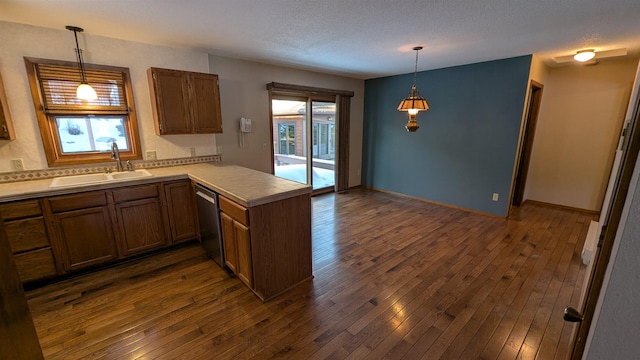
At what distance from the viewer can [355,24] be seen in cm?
241

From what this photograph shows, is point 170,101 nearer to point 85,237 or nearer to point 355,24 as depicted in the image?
point 85,237

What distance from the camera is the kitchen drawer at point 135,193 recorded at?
2.58 m

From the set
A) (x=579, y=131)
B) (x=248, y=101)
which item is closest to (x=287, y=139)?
(x=248, y=101)

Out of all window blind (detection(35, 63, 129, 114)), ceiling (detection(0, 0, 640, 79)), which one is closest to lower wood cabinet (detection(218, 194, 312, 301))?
ceiling (detection(0, 0, 640, 79))

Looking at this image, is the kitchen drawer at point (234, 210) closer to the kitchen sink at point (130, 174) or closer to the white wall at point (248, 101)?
the kitchen sink at point (130, 174)

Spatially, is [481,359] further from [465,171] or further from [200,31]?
[200,31]

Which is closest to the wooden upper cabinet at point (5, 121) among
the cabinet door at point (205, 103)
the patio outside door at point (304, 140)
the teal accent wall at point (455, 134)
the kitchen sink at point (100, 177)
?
the kitchen sink at point (100, 177)

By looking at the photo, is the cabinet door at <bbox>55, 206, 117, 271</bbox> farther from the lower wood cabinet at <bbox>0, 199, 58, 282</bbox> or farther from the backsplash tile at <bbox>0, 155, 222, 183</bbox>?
the backsplash tile at <bbox>0, 155, 222, 183</bbox>

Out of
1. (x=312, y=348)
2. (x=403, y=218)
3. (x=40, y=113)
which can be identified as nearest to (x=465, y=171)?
(x=403, y=218)

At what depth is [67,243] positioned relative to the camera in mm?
2408

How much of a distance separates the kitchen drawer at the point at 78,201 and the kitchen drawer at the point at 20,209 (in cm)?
10

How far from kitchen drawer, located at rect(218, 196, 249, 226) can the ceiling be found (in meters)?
1.57

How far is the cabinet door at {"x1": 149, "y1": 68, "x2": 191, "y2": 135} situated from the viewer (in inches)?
115

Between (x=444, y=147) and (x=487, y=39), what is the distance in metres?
1.97
